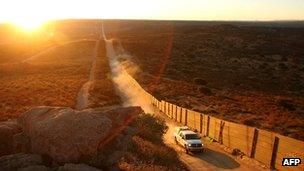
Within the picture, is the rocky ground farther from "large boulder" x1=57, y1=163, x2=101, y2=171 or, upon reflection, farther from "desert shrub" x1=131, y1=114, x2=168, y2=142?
"desert shrub" x1=131, y1=114, x2=168, y2=142

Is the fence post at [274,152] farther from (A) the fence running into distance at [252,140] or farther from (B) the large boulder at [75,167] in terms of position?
(B) the large boulder at [75,167]

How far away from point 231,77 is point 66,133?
7061 centimetres

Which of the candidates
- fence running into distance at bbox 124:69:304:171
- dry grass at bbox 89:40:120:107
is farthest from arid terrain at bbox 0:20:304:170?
fence running into distance at bbox 124:69:304:171

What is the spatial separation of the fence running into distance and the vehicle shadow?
4.61ft

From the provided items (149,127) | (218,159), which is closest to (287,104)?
(218,159)

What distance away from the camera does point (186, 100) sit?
6072 cm

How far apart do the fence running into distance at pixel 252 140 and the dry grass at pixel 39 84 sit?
2114cm

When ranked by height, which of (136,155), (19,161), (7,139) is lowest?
(136,155)

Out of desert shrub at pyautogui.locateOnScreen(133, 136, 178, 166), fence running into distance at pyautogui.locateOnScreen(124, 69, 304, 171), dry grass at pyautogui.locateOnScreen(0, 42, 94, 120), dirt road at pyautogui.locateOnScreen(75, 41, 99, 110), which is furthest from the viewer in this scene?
dry grass at pyautogui.locateOnScreen(0, 42, 94, 120)

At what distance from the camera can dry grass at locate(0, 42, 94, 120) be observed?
2205 inches

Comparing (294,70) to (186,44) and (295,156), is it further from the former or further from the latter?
(295,156)

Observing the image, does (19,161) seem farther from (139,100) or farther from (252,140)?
(139,100)

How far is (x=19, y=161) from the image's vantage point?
18297 mm

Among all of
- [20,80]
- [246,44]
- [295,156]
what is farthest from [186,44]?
[295,156]
